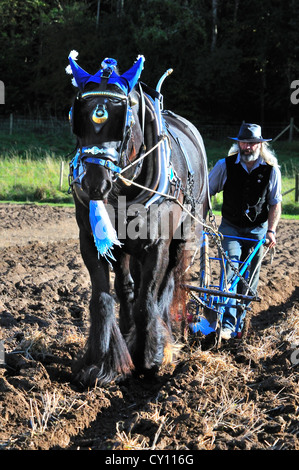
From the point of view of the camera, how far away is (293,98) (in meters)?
26.8

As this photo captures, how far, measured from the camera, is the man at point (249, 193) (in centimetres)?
571

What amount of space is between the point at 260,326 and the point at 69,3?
32.8 metres

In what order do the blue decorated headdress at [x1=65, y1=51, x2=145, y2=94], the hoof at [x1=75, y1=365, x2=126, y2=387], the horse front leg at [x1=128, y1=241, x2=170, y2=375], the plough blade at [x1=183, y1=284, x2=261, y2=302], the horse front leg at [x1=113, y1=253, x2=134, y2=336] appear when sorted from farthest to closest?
the plough blade at [x1=183, y1=284, x2=261, y2=302] → the horse front leg at [x1=113, y1=253, x2=134, y2=336] → the horse front leg at [x1=128, y1=241, x2=170, y2=375] → the hoof at [x1=75, y1=365, x2=126, y2=387] → the blue decorated headdress at [x1=65, y1=51, x2=145, y2=94]

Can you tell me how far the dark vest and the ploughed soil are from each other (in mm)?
987

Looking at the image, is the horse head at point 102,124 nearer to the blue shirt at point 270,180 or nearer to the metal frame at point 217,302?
the metal frame at point 217,302

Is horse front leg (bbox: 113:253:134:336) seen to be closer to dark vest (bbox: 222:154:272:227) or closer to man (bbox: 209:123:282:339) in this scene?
man (bbox: 209:123:282:339)

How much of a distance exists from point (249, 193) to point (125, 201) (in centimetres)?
188

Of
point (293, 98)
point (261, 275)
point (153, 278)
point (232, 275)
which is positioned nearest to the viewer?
point (153, 278)

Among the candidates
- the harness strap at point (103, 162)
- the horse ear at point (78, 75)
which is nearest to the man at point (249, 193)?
the horse ear at point (78, 75)

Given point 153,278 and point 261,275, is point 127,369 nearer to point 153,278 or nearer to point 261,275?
point 153,278

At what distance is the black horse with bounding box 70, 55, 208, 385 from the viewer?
3814 mm

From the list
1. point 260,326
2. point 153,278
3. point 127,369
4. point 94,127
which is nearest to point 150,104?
point 94,127

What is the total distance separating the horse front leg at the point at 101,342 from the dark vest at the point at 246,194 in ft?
6.39

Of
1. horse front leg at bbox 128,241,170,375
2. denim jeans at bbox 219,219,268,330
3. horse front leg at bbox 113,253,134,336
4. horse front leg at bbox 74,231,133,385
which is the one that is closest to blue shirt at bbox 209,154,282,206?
denim jeans at bbox 219,219,268,330
